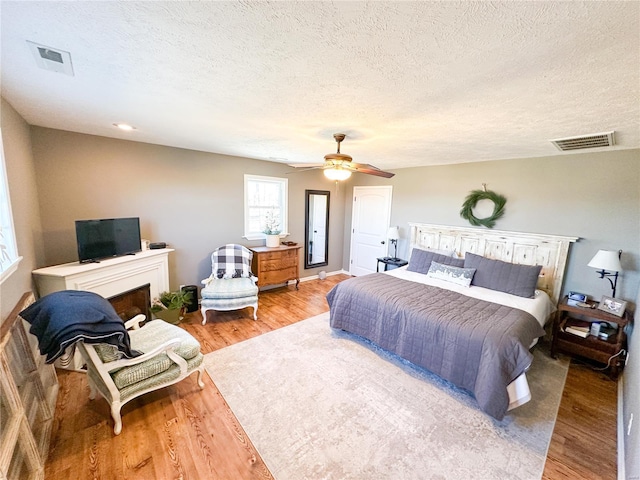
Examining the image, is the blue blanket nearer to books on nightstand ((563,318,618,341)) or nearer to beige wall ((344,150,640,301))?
books on nightstand ((563,318,618,341))

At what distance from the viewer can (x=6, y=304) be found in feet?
5.28

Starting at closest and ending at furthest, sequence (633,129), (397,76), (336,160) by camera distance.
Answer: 1. (397,76)
2. (633,129)
3. (336,160)

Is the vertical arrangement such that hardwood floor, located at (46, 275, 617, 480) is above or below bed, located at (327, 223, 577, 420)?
below

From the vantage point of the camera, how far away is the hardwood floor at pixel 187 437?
1591 millimetres

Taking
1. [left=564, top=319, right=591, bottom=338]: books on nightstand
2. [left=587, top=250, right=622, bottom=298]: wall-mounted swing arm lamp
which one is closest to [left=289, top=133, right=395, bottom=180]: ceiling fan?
[left=587, top=250, right=622, bottom=298]: wall-mounted swing arm lamp

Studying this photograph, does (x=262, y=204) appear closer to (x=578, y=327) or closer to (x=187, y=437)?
(x=187, y=437)

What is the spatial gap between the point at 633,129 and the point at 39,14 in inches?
150

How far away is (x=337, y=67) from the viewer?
4.26ft

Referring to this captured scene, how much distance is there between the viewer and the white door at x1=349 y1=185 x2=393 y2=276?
201 inches

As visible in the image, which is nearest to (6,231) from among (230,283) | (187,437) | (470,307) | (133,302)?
(133,302)

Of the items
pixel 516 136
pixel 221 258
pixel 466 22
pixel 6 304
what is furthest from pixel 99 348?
pixel 516 136

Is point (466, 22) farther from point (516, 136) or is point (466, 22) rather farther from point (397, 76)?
point (516, 136)

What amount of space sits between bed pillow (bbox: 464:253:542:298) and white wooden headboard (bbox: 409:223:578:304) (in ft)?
1.26

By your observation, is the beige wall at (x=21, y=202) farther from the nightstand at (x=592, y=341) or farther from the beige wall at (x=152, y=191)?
the nightstand at (x=592, y=341)
